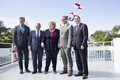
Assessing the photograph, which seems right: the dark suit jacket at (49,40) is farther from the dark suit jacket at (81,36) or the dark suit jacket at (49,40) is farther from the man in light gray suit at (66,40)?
the dark suit jacket at (81,36)

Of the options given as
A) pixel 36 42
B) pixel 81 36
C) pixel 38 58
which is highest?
pixel 81 36

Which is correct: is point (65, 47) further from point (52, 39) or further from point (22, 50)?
point (22, 50)

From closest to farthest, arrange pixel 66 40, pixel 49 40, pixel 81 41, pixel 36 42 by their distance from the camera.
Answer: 1. pixel 81 41
2. pixel 66 40
3. pixel 49 40
4. pixel 36 42

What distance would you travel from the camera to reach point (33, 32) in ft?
11.3

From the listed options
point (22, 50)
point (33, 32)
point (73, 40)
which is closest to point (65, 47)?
point (73, 40)

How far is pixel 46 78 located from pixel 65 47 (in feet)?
2.54

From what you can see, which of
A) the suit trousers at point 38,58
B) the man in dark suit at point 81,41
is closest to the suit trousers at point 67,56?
the man in dark suit at point 81,41

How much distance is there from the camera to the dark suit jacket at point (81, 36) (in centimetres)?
282

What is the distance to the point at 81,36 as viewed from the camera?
2920 mm

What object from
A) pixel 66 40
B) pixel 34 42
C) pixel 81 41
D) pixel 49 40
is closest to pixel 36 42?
pixel 34 42

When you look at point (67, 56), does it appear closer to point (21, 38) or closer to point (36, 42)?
point (36, 42)

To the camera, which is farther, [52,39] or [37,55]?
[37,55]

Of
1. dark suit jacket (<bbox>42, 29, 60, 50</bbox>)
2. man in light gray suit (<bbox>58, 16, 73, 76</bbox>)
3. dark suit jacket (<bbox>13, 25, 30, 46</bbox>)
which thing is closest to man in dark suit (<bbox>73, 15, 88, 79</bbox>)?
man in light gray suit (<bbox>58, 16, 73, 76</bbox>)

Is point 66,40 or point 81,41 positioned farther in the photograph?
point 66,40
